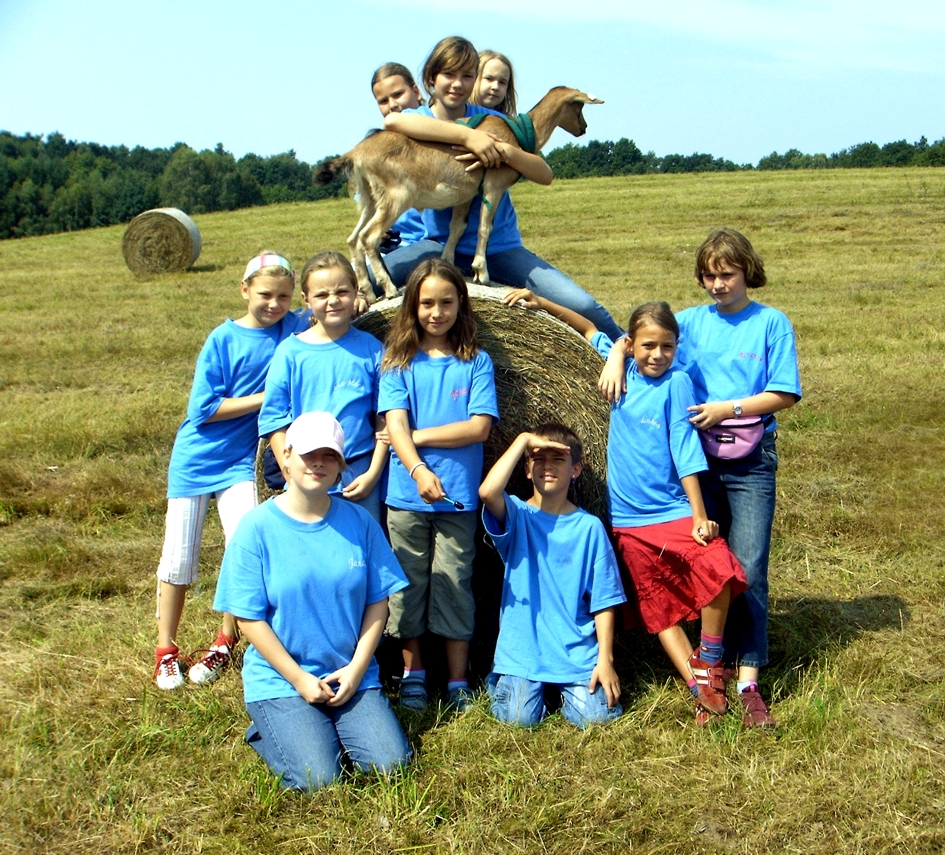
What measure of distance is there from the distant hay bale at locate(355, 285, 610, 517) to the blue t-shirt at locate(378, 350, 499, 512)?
508mm

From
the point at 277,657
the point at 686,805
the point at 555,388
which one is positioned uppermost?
the point at 555,388

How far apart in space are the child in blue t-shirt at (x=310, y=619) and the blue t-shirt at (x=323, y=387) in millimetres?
441

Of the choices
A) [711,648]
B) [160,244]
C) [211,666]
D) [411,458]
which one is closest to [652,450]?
[711,648]

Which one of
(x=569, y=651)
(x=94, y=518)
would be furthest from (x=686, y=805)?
(x=94, y=518)

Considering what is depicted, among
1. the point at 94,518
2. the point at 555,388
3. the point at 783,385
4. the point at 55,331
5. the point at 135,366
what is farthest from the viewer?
the point at 55,331

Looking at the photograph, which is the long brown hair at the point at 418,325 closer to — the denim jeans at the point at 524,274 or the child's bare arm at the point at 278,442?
the child's bare arm at the point at 278,442

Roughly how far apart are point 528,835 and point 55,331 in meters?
12.1

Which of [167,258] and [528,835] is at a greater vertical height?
[167,258]

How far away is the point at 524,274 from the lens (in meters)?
4.98

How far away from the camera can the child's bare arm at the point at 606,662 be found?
4047 mm

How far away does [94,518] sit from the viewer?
6445mm

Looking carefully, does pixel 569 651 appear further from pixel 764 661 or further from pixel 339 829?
pixel 339 829

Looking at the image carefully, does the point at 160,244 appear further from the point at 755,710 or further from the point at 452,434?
the point at 755,710

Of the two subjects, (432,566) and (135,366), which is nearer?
(432,566)
